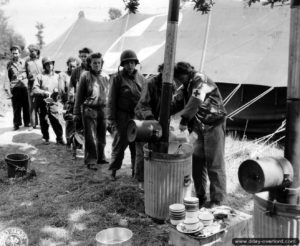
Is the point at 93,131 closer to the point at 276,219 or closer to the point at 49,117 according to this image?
the point at 49,117

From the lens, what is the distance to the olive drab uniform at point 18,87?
913 cm

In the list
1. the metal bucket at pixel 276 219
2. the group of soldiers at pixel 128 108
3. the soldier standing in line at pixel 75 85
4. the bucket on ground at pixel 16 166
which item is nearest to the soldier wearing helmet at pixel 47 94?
the group of soldiers at pixel 128 108

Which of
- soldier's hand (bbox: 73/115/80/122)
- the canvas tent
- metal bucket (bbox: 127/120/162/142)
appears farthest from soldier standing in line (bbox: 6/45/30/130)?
metal bucket (bbox: 127/120/162/142)

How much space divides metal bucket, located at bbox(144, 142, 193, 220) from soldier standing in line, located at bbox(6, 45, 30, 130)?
6131 mm

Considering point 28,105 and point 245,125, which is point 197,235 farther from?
point 28,105

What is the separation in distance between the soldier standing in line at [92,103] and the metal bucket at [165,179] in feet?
7.19

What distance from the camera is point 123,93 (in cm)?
532

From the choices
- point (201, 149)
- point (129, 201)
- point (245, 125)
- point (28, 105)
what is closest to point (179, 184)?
point (201, 149)

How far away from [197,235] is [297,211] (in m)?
0.86

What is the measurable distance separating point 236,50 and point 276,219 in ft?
22.8

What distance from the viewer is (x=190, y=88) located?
4211 millimetres

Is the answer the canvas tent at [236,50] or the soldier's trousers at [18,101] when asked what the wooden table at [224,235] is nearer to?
the canvas tent at [236,50]

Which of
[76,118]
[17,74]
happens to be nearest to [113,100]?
[76,118]

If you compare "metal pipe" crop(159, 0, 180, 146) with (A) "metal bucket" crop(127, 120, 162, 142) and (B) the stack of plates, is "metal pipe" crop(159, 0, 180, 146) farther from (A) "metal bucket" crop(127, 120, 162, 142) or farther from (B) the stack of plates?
(B) the stack of plates
